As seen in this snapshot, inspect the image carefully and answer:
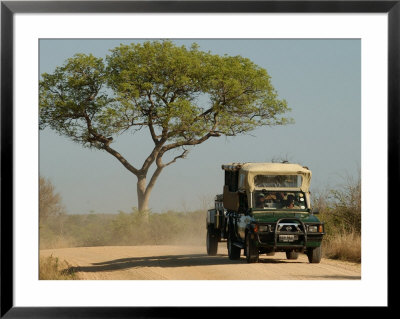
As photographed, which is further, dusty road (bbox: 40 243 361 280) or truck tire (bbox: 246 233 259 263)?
truck tire (bbox: 246 233 259 263)

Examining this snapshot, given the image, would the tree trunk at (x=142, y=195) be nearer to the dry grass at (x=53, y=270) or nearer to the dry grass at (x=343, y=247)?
the dry grass at (x=343, y=247)

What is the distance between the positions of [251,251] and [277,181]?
2261 millimetres

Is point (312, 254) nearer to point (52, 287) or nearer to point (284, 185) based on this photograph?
point (284, 185)

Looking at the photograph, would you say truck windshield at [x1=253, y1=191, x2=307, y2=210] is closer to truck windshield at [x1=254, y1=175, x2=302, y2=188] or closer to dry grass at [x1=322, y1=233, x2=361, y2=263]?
truck windshield at [x1=254, y1=175, x2=302, y2=188]

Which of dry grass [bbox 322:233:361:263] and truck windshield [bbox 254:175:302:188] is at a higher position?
truck windshield [bbox 254:175:302:188]

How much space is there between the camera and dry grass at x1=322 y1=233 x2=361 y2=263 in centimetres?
2103

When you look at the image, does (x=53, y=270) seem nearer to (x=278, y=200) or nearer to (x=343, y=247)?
(x=278, y=200)

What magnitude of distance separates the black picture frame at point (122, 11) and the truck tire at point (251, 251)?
602 cm

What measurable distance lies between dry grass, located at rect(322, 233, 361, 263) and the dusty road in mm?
598

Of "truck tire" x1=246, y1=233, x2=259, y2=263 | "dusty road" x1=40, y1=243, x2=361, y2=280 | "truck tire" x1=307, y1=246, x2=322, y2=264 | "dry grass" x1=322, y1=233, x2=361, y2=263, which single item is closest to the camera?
"dusty road" x1=40, y1=243, x2=361, y2=280

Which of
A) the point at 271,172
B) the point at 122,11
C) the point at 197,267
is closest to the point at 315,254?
the point at 271,172

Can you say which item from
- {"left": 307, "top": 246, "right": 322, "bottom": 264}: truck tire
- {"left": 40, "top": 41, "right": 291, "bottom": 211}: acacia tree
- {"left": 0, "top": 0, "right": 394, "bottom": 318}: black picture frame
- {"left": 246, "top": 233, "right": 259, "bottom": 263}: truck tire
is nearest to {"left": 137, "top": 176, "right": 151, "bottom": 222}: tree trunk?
{"left": 40, "top": 41, "right": 291, "bottom": 211}: acacia tree

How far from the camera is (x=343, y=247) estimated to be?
21703 mm

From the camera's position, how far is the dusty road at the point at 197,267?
17.1 m
